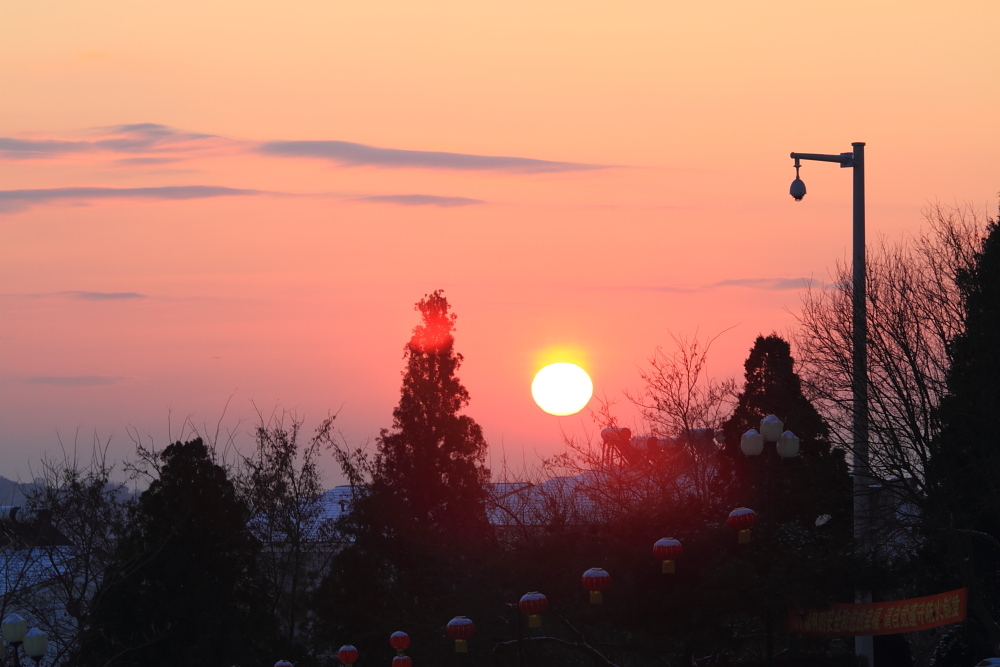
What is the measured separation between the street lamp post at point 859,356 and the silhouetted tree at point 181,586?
40.5ft

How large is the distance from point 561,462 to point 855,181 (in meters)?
18.6

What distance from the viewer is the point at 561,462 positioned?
121 ft

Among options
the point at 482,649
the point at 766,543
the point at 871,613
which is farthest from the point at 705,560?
the point at 482,649

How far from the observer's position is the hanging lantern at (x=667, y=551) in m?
19.8


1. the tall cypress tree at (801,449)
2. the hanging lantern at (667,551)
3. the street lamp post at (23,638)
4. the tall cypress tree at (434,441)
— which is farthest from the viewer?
the tall cypress tree at (434,441)

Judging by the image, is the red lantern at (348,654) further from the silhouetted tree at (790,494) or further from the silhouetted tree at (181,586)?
the silhouetted tree at (790,494)

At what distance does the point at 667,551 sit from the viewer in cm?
1978

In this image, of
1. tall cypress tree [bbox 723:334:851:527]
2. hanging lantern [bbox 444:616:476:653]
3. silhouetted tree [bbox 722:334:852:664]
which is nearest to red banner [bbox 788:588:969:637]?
silhouetted tree [bbox 722:334:852:664]

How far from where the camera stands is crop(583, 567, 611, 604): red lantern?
20062mm

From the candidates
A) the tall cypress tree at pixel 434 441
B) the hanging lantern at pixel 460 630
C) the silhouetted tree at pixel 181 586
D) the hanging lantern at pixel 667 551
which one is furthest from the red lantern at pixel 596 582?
the tall cypress tree at pixel 434 441

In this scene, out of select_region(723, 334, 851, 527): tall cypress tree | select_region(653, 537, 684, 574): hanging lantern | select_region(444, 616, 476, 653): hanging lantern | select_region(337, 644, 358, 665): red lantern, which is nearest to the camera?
select_region(653, 537, 684, 574): hanging lantern

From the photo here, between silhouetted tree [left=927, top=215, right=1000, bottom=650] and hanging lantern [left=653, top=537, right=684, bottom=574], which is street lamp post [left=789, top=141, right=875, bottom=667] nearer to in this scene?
silhouetted tree [left=927, top=215, right=1000, bottom=650]

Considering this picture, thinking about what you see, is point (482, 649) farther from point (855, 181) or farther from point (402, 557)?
point (855, 181)

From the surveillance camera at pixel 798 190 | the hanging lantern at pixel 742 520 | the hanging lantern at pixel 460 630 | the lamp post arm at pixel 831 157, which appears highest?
the lamp post arm at pixel 831 157
